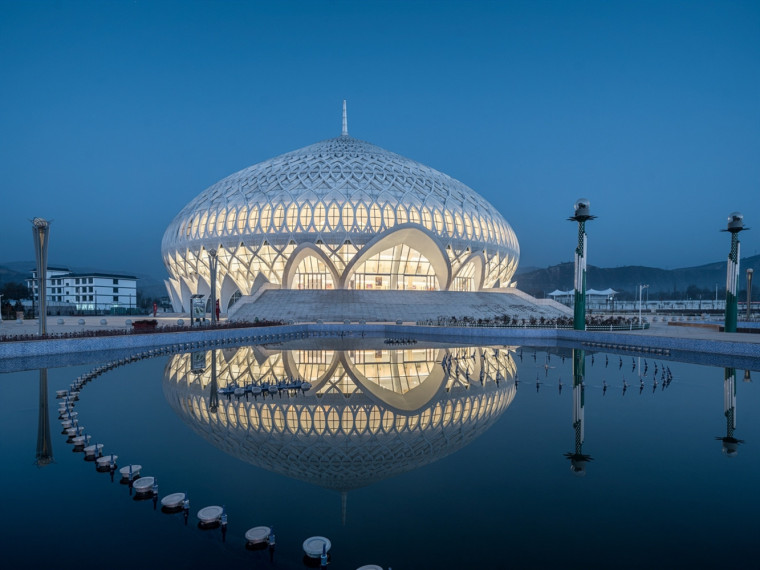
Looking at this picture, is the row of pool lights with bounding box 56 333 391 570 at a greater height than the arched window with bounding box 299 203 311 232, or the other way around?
the arched window with bounding box 299 203 311 232

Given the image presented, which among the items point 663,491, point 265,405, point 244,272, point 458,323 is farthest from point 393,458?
point 244,272

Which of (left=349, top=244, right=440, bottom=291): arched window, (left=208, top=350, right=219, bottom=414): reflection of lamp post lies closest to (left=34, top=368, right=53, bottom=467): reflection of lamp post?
(left=208, top=350, right=219, bottom=414): reflection of lamp post

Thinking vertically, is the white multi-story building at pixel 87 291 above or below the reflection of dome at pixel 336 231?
below

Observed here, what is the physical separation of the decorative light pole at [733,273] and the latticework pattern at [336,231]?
2493 centimetres

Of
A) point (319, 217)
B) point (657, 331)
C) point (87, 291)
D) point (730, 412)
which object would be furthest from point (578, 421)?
point (87, 291)

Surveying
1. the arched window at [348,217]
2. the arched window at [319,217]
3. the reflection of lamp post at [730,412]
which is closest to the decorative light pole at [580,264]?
the reflection of lamp post at [730,412]

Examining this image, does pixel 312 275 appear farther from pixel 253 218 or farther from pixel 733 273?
pixel 733 273

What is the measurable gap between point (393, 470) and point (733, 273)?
3212 centimetres

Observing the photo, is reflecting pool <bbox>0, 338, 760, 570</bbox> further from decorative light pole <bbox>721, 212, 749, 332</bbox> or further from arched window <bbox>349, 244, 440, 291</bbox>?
arched window <bbox>349, 244, 440, 291</bbox>

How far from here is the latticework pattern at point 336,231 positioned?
50438 millimetres

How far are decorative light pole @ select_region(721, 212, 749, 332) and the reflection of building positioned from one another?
19.1m

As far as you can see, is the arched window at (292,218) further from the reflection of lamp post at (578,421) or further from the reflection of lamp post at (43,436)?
the reflection of lamp post at (43,436)

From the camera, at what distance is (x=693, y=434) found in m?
10.6

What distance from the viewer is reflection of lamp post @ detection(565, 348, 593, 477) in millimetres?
8664
